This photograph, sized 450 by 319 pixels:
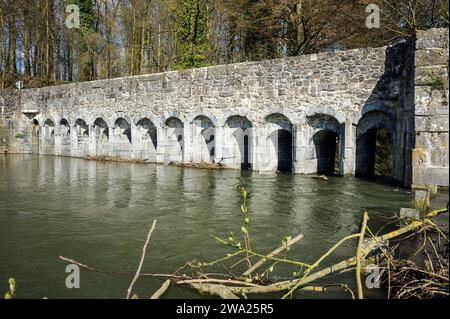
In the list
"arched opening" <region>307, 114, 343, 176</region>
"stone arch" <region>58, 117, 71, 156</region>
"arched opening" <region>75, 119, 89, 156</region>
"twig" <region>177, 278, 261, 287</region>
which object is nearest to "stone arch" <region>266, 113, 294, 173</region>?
"arched opening" <region>307, 114, 343, 176</region>

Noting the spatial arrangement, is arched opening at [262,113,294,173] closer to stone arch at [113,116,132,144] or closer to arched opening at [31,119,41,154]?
stone arch at [113,116,132,144]

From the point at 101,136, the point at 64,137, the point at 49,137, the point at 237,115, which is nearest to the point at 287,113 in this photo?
the point at 237,115

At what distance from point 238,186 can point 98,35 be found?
21162mm

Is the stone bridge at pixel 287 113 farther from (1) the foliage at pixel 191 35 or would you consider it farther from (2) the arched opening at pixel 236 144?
(1) the foliage at pixel 191 35

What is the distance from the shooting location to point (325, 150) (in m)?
13.6

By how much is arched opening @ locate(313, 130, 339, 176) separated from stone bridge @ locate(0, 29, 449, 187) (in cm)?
4

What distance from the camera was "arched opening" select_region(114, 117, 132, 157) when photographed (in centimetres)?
1823

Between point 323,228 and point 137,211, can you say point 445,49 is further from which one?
point 137,211

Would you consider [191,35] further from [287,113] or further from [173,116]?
[287,113]

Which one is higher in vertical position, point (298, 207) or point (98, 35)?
point (98, 35)

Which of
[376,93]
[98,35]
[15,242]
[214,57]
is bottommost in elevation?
[15,242]

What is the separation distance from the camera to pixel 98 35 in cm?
2738

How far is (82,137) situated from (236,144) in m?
9.82

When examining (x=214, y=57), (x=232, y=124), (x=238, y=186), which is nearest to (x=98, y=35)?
(x=214, y=57)
